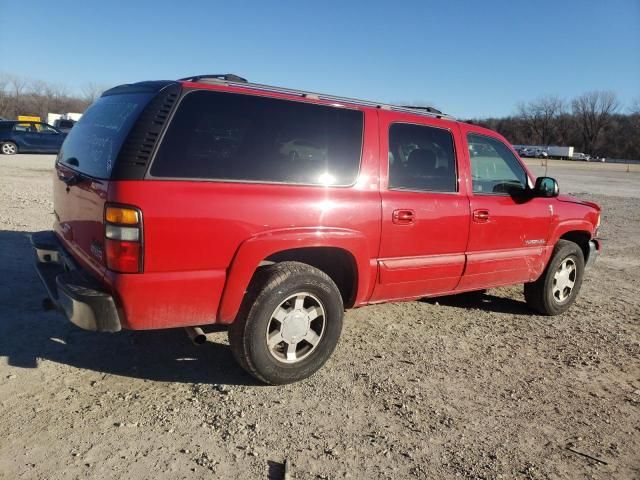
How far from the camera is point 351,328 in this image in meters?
4.63

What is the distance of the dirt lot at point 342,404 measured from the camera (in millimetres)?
2686

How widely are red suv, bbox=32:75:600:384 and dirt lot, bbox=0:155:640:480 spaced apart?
0.42m

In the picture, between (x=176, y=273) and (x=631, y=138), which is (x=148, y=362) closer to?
(x=176, y=273)

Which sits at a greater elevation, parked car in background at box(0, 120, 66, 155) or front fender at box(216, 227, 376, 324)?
parked car in background at box(0, 120, 66, 155)

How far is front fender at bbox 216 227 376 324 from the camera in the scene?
312 centimetres

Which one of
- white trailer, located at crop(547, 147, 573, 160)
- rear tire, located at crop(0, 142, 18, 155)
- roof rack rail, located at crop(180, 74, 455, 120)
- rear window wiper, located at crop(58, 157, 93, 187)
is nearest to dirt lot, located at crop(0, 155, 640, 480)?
rear window wiper, located at crop(58, 157, 93, 187)

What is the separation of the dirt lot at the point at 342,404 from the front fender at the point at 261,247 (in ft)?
2.07

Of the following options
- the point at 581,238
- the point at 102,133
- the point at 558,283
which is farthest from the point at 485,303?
the point at 102,133

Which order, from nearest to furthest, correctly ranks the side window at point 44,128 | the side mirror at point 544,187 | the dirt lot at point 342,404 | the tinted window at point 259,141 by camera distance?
the dirt lot at point 342,404 < the tinted window at point 259,141 < the side mirror at point 544,187 < the side window at point 44,128

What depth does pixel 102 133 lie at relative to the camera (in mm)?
3334

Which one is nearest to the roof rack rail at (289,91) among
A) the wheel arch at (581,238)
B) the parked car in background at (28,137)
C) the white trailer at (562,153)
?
the wheel arch at (581,238)

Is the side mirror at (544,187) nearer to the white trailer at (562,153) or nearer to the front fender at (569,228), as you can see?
the front fender at (569,228)

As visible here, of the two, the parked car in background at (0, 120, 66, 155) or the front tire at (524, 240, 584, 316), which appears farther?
the parked car in background at (0, 120, 66, 155)

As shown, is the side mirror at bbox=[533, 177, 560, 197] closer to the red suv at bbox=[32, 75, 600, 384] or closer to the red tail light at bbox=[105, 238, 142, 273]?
the red suv at bbox=[32, 75, 600, 384]
